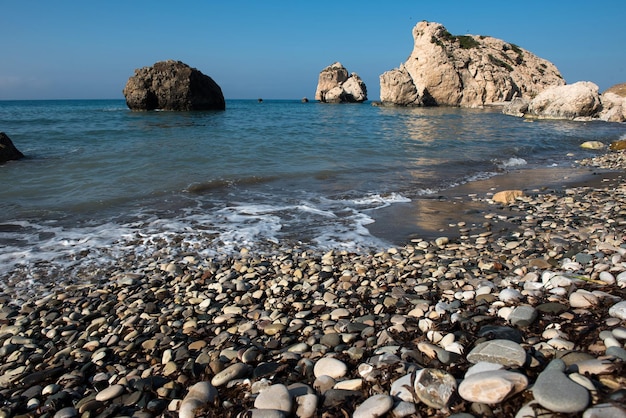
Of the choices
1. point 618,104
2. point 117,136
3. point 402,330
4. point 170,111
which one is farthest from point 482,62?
point 402,330

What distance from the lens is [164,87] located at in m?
49.3

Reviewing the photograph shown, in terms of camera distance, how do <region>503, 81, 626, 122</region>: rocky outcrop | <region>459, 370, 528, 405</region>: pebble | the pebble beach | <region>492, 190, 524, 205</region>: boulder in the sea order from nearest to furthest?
<region>459, 370, 528, 405</region>: pebble
the pebble beach
<region>492, 190, 524, 205</region>: boulder in the sea
<region>503, 81, 626, 122</region>: rocky outcrop

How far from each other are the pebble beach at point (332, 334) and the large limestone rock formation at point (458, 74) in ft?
227

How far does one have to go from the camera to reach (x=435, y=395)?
2320 mm

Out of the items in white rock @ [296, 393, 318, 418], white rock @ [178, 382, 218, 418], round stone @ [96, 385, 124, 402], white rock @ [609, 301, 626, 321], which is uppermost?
white rock @ [609, 301, 626, 321]

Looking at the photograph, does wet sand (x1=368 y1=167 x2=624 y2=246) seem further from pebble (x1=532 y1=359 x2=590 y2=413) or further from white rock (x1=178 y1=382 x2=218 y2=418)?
white rock (x1=178 y1=382 x2=218 y2=418)

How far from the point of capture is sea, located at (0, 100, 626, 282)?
19.8 ft

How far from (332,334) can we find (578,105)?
140ft

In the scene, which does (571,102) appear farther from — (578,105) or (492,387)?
(492,387)

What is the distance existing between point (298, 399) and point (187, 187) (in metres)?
8.45

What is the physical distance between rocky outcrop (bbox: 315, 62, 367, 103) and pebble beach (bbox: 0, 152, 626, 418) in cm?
9864

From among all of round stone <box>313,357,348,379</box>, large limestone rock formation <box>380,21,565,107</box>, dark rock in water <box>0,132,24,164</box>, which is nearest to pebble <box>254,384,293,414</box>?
round stone <box>313,357,348,379</box>

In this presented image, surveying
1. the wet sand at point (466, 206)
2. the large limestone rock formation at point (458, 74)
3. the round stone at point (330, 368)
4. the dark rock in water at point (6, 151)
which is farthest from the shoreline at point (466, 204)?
the large limestone rock formation at point (458, 74)

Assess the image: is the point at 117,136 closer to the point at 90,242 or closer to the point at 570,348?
the point at 90,242
